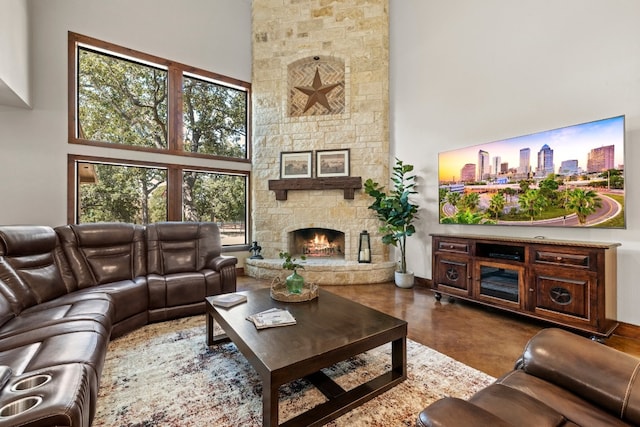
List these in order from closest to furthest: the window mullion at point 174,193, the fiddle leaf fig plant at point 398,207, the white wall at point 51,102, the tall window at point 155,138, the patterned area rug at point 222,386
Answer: the patterned area rug at point 222,386 → the white wall at point 51,102 → the tall window at point 155,138 → the fiddle leaf fig plant at point 398,207 → the window mullion at point 174,193

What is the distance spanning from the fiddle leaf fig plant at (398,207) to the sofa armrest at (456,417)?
3.43 meters

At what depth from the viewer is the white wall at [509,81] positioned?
2.55 metres

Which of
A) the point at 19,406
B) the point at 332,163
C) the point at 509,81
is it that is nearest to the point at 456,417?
the point at 19,406

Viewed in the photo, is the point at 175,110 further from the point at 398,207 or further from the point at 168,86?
the point at 398,207

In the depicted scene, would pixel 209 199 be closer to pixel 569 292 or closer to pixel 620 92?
pixel 569 292

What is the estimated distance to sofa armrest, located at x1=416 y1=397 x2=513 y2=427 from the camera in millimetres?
763

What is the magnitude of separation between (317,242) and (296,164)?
4.84 ft

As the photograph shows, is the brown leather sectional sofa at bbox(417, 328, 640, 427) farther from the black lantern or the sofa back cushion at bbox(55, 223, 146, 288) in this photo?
the black lantern

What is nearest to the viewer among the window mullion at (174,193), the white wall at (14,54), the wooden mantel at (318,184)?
the white wall at (14,54)

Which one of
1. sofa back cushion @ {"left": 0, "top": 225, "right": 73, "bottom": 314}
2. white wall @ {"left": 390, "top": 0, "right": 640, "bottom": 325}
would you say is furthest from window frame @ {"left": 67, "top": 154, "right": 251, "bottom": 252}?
white wall @ {"left": 390, "top": 0, "right": 640, "bottom": 325}

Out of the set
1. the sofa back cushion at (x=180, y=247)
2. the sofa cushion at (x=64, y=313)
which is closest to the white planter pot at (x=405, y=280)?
the sofa back cushion at (x=180, y=247)

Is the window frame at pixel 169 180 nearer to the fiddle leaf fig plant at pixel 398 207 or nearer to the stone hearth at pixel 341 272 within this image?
the stone hearth at pixel 341 272

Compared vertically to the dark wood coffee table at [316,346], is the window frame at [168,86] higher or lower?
higher

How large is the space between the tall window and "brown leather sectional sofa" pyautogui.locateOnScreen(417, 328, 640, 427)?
4.66 meters
